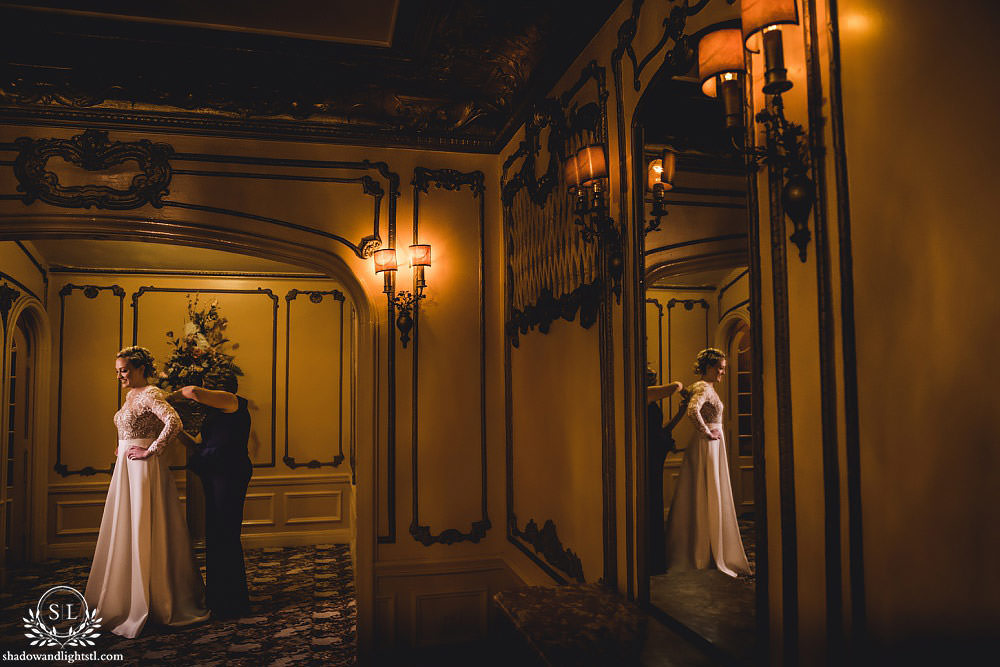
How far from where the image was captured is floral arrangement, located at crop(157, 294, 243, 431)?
6512 mm

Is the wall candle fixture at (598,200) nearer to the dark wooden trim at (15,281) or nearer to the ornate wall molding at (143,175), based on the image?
the ornate wall molding at (143,175)

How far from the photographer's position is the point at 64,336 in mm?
7062

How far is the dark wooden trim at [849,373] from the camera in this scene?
1.53 meters

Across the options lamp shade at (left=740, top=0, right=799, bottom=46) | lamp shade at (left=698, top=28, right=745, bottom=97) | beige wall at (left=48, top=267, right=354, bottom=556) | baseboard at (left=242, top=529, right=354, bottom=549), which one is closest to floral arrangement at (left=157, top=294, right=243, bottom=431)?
beige wall at (left=48, top=267, right=354, bottom=556)

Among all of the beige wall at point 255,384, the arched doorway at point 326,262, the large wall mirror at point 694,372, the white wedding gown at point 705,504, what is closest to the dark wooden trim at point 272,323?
the beige wall at point 255,384

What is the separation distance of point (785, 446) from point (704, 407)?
33 centimetres

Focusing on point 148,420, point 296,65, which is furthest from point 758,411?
point 148,420

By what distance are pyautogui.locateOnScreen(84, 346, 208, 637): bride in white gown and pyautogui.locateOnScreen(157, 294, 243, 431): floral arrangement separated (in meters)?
1.23

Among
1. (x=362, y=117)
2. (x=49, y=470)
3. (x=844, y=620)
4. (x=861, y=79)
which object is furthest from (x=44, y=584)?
(x=861, y=79)

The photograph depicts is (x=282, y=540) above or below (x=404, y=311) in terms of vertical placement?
below

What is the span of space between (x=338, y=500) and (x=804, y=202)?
674cm

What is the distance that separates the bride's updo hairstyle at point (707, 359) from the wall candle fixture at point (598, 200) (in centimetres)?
71

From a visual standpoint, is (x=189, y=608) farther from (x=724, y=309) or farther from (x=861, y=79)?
(x=861, y=79)

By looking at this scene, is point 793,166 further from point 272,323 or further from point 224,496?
point 272,323
